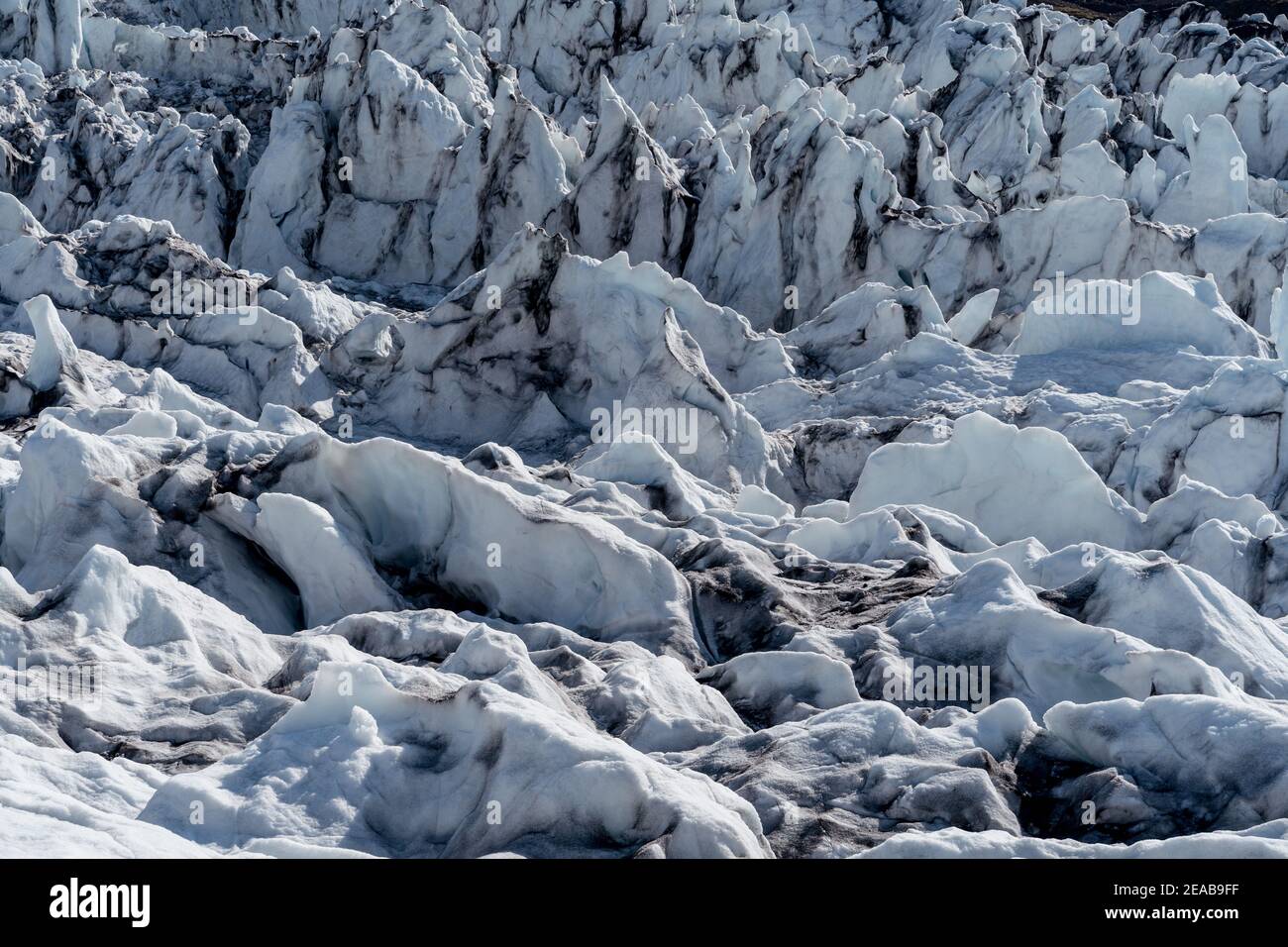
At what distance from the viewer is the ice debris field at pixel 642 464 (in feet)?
27.6

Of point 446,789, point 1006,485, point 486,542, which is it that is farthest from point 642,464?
point 446,789

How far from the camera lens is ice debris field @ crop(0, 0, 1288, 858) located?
331 inches

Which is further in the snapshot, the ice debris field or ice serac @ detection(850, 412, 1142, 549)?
ice serac @ detection(850, 412, 1142, 549)

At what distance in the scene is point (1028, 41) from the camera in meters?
56.2

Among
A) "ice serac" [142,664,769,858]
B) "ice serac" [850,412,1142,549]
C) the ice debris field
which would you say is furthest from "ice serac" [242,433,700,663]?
"ice serac" [850,412,1142,549]

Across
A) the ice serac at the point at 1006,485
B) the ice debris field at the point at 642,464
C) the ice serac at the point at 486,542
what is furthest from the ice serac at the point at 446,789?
the ice serac at the point at 1006,485

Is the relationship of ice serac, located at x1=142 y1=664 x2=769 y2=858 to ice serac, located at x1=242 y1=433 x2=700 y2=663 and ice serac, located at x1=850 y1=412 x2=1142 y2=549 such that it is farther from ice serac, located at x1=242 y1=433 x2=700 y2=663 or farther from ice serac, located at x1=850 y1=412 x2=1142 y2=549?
ice serac, located at x1=850 y1=412 x2=1142 y2=549

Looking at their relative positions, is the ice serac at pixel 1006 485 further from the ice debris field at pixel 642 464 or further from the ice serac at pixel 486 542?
A: the ice serac at pixel 486 542

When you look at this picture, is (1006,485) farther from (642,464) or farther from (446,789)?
(446,789)

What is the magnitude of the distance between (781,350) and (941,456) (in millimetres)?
8135

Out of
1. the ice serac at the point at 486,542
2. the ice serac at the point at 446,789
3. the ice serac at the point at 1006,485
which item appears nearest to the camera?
the ice serac at the point at 446,789

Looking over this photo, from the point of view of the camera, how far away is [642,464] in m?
16.7

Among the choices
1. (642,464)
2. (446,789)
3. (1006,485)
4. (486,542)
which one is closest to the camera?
(446,789)
